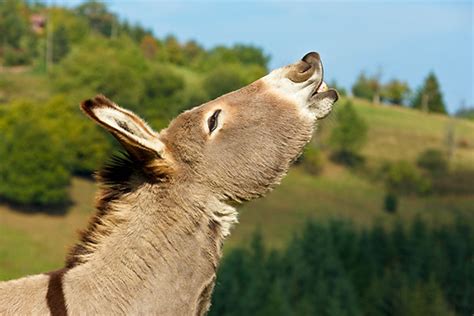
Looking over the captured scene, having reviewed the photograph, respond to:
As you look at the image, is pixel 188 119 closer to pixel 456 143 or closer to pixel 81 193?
pixel 81 193

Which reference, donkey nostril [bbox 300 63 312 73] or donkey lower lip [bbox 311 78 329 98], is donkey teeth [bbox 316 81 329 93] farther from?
donkey nostril [bbox 300 63 312 73]

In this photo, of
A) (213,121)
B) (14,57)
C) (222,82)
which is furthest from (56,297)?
(14,57)

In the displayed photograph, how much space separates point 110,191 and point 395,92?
169762 mm

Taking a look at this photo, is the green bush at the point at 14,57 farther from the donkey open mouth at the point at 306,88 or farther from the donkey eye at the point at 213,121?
the donkey eye at the point at 213,121

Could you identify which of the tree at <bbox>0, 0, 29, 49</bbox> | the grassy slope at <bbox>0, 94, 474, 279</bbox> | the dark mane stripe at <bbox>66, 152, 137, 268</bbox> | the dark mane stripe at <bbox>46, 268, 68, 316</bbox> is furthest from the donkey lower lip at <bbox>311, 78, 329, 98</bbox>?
the tree at <bbox>0, 0, 29, 49</bbox>

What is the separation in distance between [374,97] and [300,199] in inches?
2540

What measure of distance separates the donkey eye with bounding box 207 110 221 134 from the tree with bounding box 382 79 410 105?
554 feet

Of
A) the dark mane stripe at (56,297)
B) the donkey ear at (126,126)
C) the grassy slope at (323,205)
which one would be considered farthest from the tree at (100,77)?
the dark mane stripe at (56,297)

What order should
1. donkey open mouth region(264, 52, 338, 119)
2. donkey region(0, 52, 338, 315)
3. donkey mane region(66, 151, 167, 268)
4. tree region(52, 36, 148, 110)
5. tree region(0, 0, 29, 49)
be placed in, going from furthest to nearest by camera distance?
tree region(0, 0, 29, 49)
tree region(52, 36, 148, 110)
donkey open mouth region(264, 52, 338, 119)
donkey mane region(66, 151, 167, 268)
donkey region(0, 52, 338, 315)

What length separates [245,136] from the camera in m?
5.86

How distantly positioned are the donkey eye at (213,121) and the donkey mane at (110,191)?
1.50ft

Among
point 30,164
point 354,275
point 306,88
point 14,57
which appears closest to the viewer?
point 306,88

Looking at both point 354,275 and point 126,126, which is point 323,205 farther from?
point 126,126

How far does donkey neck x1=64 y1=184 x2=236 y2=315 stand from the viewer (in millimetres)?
5277
